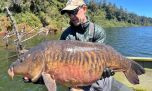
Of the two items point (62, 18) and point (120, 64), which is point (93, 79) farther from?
point (62, 18)

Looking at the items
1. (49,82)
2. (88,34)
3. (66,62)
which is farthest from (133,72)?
(49,82)

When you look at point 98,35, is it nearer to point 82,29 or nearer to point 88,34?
point 88,34

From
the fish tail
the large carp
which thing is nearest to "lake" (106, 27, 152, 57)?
the fish tail

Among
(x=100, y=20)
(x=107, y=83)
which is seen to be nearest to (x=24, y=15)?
(x=107, y=83)

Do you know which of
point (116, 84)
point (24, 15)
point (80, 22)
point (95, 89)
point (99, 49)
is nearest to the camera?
point (99, 49)

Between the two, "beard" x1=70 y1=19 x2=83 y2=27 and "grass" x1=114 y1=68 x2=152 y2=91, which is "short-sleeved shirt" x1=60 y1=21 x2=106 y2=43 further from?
"grass" x1=114 y1=68 x2=152 y2=91

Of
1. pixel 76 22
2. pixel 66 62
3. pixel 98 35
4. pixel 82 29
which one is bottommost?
pixel 66 62
